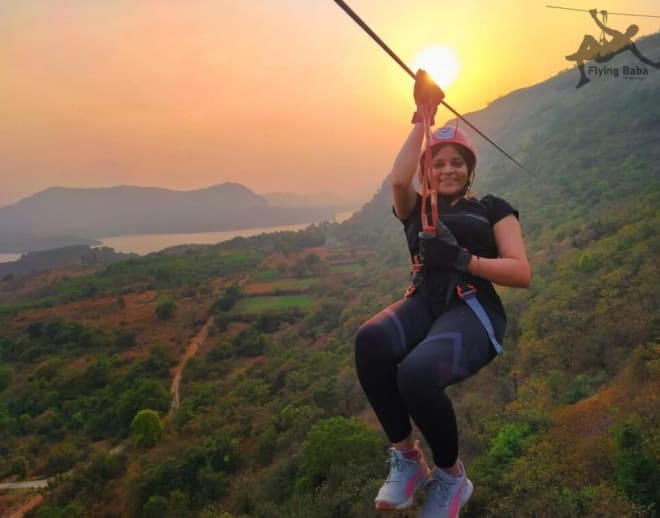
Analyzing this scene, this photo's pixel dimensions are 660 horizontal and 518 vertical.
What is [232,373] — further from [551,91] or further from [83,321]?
[551,91]

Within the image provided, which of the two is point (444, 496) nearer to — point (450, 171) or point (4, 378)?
point (450, 171)

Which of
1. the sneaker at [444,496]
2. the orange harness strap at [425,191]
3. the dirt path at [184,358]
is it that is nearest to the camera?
the sneaker at [444,496]

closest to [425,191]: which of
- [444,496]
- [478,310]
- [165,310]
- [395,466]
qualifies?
[478,310]

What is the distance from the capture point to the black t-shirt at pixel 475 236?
262 cm

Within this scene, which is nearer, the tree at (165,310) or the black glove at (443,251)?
the black glove at (443,251)

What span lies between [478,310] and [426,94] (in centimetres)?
144

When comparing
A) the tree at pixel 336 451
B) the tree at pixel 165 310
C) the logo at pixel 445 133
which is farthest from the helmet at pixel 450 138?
the tree at pixel 165 310

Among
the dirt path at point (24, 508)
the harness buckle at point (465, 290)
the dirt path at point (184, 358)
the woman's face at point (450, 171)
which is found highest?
the woman's face at point (450, 171)

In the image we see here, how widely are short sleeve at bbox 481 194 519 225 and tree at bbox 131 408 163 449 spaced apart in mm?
33454

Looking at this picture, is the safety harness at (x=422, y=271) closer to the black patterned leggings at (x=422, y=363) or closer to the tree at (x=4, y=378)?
the black patterned leggings at (x=422, y=363)

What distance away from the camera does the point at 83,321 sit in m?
65.4

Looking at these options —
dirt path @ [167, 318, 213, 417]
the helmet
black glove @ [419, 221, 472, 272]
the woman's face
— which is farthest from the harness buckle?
dirt path @ [167, 318, 213, 417]

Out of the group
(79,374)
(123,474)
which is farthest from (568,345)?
(79,374)

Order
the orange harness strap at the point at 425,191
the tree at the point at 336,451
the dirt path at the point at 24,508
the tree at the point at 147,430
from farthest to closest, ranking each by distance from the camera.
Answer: the tree at the point at 147,430 → the dirt path at the point at 24,508 → the tree at the point at 336,451 → the orange harness strap at the point at 425,191
